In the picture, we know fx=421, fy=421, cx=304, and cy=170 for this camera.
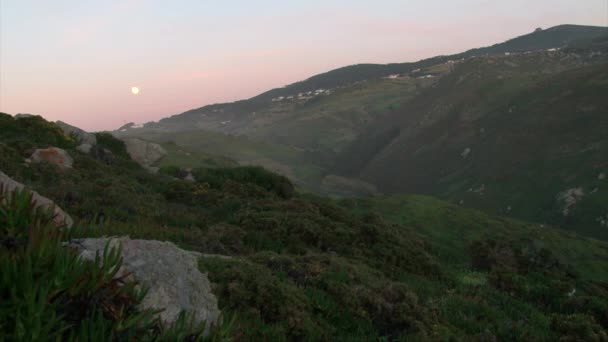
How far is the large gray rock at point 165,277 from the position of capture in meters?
5.66

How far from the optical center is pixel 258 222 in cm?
1653

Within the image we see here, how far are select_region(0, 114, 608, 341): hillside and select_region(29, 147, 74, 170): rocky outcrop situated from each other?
59 cm

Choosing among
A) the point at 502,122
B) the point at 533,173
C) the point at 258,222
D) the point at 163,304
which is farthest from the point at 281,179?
the point at 502,122

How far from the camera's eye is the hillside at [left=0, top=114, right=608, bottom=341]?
26.5ft

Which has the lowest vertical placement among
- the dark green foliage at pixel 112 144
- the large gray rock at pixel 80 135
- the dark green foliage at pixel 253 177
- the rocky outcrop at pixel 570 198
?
the rocky outcrop at pixel 570 198

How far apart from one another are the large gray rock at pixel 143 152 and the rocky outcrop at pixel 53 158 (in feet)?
47.9

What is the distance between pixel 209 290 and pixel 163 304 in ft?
5.16

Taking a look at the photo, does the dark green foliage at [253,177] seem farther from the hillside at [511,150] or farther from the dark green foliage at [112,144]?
the hillside at [511,150]

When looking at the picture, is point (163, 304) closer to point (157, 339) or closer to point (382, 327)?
point (157, 339)

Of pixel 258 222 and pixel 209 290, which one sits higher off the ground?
pixel 209 290

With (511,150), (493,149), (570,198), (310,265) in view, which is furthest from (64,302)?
(493,149)

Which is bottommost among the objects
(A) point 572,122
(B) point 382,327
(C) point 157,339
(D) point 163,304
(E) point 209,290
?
(A) point 572,122

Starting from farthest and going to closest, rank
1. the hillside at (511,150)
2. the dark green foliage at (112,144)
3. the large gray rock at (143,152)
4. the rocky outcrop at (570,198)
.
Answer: the hillside at (511,150), the rocky outcrop at (570,198), the large gray rock at (143,152), the dark green foliage at (112,144)

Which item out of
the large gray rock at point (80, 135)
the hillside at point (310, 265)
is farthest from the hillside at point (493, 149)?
the hillside at point (310, 265)
